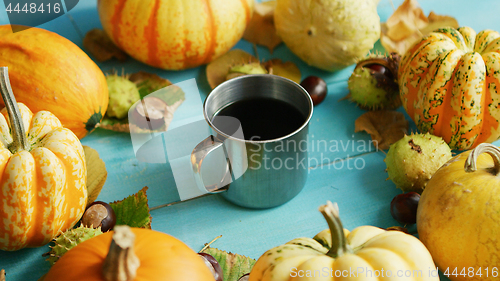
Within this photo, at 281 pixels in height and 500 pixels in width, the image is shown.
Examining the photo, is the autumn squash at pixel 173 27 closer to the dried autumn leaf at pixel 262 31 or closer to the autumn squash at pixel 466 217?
the dried autumn leaf at pixel 262 31

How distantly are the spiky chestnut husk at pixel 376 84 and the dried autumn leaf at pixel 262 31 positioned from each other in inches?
9.5

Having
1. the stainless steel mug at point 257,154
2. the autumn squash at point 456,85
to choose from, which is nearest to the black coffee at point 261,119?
the stainless steel mug at point 257,154

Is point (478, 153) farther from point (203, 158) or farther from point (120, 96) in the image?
point (120, 96)

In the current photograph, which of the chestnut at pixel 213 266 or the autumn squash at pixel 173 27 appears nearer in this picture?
the chestnut at pixel 213 266

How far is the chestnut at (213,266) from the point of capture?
0.54 m

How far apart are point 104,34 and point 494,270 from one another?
883 millimetres

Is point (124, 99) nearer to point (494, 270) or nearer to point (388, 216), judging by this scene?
point (388, 216)

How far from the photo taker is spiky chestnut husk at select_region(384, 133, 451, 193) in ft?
2.10

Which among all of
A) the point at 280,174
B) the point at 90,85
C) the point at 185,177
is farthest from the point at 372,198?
the point at 90,85

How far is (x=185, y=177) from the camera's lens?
731mm

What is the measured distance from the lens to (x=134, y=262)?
38 cm

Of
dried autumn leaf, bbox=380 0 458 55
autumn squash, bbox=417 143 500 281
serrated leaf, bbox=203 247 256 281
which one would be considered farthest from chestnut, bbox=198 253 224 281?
dried autumn leaf, bbox=380 0 458 55

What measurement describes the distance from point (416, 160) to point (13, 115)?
0.58 meters

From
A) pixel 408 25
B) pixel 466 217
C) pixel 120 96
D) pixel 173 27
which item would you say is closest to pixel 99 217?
pixel 120 96
